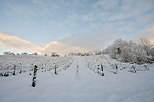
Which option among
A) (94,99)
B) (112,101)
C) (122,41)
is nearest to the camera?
(112,101)

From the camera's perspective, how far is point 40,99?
5.82m

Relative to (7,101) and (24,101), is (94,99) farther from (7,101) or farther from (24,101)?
(7,101)

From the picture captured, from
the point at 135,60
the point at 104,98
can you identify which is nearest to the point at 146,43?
the point at 135,60

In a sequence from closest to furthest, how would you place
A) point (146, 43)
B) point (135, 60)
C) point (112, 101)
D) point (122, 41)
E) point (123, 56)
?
point (112, 101) < point (135, 60) < point (123, 56) < point (122, 41) < point (146, 43)

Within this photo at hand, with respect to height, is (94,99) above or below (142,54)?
below

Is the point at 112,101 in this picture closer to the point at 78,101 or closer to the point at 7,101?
the point at 78,101

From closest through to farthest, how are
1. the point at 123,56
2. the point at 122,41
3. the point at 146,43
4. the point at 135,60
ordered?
the point at 135,60
the point at 123,56
the point at 122,41
the point at 146,43

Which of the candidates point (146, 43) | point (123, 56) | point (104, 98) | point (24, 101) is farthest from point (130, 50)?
point (24, 101)

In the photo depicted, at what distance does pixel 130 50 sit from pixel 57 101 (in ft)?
163

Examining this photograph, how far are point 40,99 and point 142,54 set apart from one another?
5265 centimetres

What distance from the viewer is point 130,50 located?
46.4 m

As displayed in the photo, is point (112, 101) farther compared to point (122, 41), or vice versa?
point (122, 41)

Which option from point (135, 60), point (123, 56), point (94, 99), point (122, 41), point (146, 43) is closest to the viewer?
point (94, 99)

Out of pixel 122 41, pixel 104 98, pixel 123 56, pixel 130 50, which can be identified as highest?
pixel 122 41
